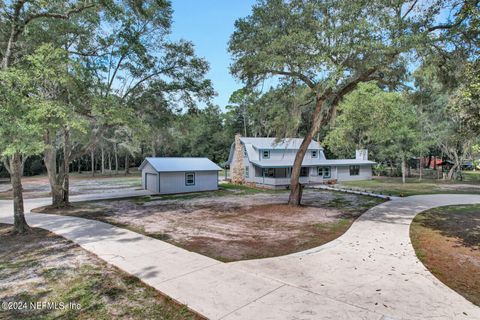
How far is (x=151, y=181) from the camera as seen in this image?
22.1 meters

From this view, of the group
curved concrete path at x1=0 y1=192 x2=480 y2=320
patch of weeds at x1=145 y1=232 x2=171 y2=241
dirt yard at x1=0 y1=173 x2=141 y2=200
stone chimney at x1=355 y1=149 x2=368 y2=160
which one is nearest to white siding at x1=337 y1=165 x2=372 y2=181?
stone chimney at x1=355 y1=149 x2=368 y2=160

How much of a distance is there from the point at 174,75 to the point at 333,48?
846cm

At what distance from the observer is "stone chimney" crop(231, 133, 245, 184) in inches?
1089

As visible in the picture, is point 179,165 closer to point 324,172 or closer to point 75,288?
point 324,172

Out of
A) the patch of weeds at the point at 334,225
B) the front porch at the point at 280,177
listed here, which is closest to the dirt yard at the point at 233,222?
the patch of weeds at the point at 334,225

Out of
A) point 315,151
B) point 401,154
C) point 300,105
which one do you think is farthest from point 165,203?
point 401,154

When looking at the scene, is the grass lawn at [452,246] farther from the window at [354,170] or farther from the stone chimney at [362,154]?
the stone chimney at [362,154]

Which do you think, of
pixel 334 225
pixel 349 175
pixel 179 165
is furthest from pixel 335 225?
pixel 349 175

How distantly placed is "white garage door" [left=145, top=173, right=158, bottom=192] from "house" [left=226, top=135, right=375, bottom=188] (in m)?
9.00

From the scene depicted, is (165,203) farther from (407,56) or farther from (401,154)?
(401,154)

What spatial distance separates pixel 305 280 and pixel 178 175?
57.5 ft

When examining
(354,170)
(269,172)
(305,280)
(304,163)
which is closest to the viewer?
(305,280)

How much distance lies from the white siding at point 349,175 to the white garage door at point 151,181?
62.8ft

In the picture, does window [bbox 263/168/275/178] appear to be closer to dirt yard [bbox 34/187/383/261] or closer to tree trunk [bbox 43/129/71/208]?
dirt yard [bbox 34/187/383/261]
